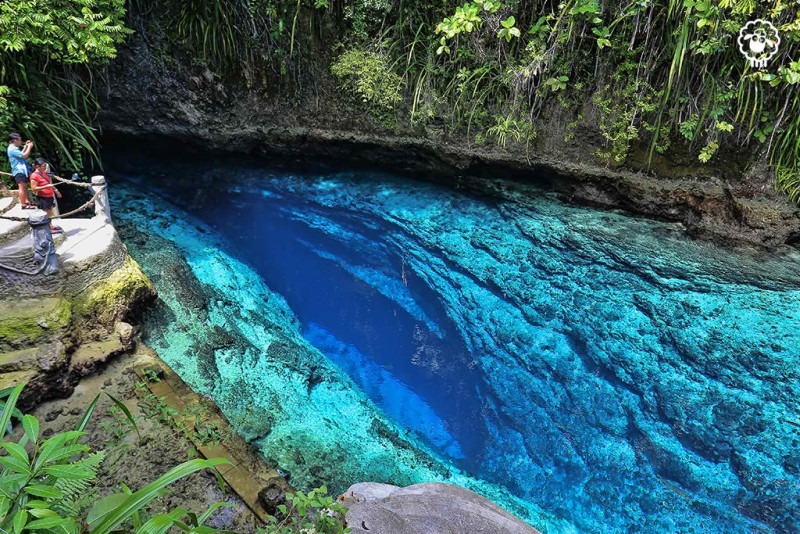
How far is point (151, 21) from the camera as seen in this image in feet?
20.9

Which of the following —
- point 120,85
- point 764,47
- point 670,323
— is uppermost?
point 764,47

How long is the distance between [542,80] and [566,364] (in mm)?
3362

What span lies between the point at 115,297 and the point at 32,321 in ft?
1.98

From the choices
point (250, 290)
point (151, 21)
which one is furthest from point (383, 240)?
point (151, 21)

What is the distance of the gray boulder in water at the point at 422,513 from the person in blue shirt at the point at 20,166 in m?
4.00

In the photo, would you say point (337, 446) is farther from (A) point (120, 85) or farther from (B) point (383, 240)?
(A) point (120, 85)

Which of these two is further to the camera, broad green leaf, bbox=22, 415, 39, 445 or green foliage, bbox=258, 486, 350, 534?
green foliage, bbox=258, 486, 350, 534

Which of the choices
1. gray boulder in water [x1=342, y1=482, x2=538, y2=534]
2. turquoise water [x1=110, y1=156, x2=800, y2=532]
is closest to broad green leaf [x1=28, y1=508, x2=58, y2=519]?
gray boulder in water [x1=342, y1=482, x2=538, y2=534]

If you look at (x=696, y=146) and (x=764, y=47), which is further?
(x=696, y=146)

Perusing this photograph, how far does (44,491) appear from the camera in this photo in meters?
1.53

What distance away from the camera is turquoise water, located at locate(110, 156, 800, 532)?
12.0ft

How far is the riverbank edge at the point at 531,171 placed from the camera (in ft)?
17.4

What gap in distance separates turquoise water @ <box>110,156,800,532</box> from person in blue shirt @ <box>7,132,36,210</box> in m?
1.19

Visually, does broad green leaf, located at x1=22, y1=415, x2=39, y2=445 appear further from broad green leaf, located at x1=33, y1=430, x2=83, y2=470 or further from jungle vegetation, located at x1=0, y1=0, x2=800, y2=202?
jungle vegetation, located at x1=0, y1=0, x2=800, y2=202
